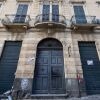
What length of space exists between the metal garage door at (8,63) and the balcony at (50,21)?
2.43m

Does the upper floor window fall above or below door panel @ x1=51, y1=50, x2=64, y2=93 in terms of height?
above

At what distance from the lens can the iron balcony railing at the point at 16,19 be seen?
1326 centimetres

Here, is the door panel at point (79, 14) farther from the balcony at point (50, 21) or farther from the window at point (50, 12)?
the window at point (50, 12)

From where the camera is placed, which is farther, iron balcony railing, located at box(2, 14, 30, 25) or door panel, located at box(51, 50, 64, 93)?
iron balcony railing, located at box(2, 14, 30, 25)

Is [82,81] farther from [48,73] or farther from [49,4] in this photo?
[49,4]

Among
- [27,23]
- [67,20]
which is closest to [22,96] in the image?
[27,23]

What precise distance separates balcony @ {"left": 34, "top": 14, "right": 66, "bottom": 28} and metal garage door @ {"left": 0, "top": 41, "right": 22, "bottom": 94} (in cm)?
243

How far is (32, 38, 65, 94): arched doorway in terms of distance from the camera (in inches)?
419

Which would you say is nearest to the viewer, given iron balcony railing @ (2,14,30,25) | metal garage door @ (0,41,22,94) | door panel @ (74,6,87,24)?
metal garage door @ (0,41,22,94)

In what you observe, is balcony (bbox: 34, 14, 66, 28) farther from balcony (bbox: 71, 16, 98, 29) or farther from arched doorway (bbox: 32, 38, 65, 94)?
arched doorway (bbox: 32, 38, 65, 94)

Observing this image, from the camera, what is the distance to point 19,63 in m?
11.1

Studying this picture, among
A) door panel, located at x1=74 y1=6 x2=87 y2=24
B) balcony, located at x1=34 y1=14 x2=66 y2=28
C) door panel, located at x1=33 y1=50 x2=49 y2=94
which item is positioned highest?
door panel, located at x1=74 y1=6 x2=87 y2=24

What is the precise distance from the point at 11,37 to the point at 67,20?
17.1 feet

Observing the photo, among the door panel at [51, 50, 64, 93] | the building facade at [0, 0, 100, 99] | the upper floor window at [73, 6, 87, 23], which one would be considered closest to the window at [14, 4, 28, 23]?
the building facade at [0, 0, 100, 99]
